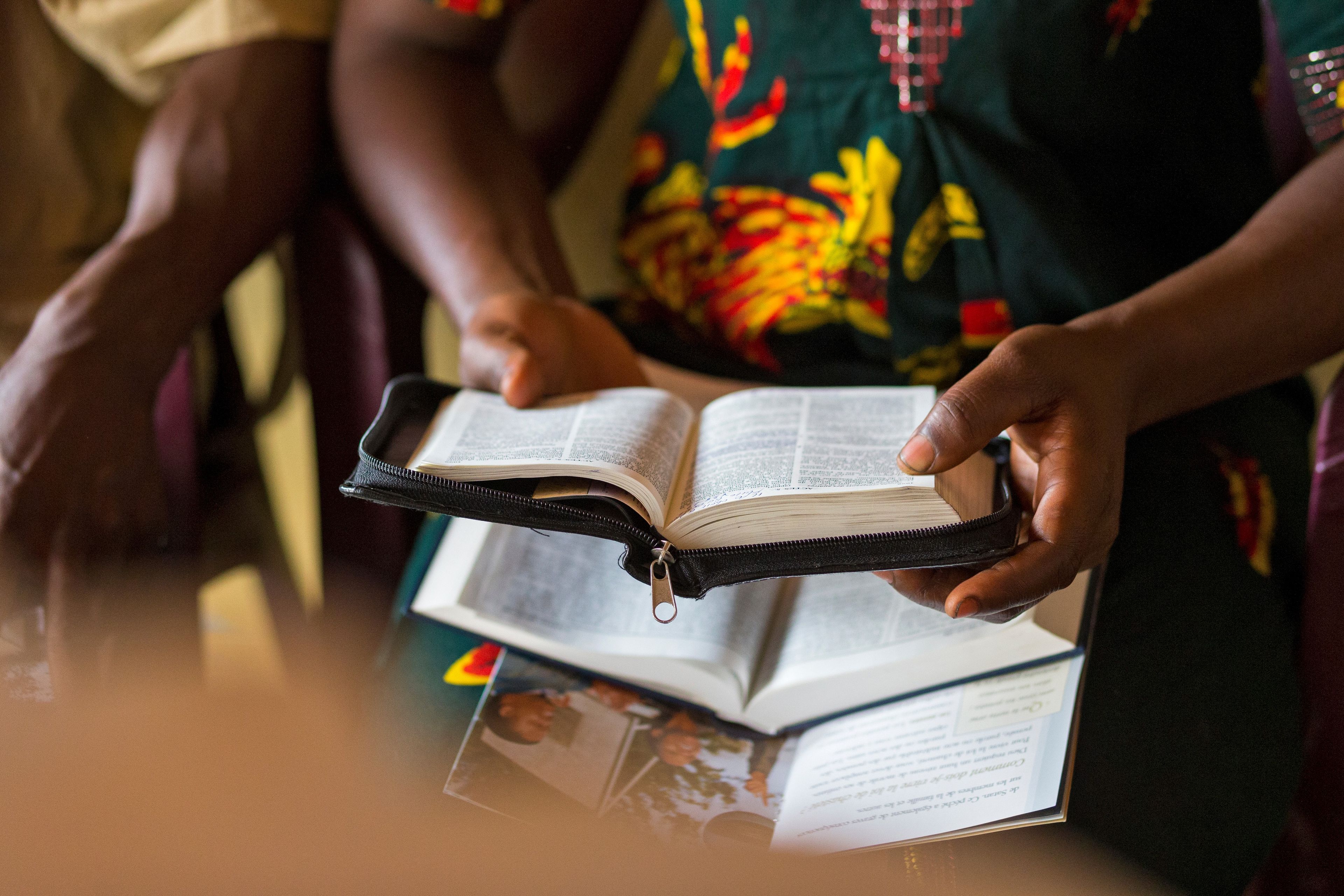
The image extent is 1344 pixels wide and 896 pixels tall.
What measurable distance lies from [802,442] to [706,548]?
0.33ft

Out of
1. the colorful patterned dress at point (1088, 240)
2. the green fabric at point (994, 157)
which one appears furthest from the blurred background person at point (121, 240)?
the green fabric at point (994, 157)

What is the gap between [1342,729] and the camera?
61cm

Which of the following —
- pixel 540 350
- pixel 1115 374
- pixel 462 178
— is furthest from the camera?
pixel 462 178

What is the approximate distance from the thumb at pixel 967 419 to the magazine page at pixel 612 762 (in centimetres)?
24

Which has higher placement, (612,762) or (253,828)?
(253,828)

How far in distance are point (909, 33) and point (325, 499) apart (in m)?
0.68

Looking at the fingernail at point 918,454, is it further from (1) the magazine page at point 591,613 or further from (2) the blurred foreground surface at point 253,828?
(2) the blurred foreground surface at point 253,828

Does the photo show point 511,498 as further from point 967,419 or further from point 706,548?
point 967,419

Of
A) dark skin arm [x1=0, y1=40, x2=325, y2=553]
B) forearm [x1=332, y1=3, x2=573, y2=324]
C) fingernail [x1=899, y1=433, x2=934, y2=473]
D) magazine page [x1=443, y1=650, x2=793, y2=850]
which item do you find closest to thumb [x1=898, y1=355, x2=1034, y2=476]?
fingernail [x1=899, y1=433, x2=934, y2=473]

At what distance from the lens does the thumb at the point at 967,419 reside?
52 centimetres

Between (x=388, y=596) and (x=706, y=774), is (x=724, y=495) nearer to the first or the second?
(x=706, y=774)

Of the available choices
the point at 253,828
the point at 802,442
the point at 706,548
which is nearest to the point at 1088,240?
the point at 802,442

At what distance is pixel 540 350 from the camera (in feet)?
2.40

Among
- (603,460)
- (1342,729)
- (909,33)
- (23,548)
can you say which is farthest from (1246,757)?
(23,548)
